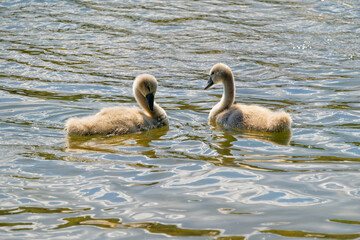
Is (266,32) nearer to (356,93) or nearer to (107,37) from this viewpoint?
(107,37)

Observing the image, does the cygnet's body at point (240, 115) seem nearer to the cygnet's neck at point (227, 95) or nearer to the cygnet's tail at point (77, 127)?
the cygnet's neck at point (227, 95)

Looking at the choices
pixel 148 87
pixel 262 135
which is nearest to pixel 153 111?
pixel 148 87

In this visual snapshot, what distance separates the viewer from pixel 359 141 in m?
7.47

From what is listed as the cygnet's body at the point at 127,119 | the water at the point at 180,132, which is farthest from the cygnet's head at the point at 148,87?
the water at the point at 180,132

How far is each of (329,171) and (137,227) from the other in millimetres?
2158

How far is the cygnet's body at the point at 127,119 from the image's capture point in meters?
7.75

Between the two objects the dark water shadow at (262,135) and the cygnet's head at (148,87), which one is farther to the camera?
the cygnet's head at (148,87)

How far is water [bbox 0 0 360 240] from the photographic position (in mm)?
5320

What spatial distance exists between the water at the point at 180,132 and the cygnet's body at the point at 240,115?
125mm

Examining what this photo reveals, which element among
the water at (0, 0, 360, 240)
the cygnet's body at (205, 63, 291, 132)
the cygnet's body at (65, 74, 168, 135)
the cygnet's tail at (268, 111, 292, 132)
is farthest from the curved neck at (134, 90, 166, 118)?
the cygnet's tail at (268, 111, 292, 132)

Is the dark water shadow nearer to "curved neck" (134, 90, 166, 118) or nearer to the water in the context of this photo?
the water

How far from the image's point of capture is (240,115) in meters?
8.35

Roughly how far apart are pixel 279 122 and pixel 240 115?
2.13ft

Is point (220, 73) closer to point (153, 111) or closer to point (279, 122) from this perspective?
point (153, 111)
